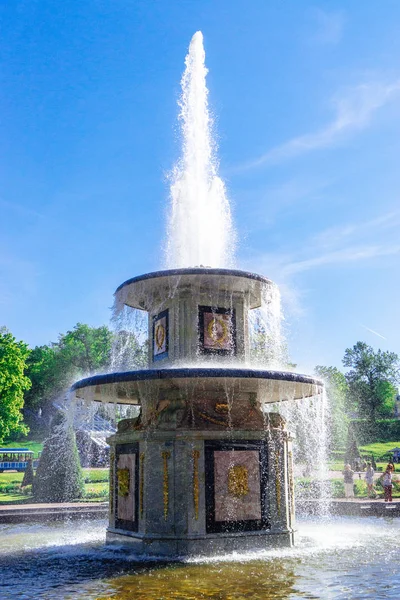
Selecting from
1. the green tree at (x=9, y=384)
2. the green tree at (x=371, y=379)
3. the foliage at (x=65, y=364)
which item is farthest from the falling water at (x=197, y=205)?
the green tree at (x=371, y=379)

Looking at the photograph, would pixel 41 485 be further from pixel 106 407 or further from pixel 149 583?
pixel 149 583

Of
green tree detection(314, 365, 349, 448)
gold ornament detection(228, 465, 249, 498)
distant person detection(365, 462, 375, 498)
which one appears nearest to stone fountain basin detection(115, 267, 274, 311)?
gold ornament detection(228, 465, 249, 498)

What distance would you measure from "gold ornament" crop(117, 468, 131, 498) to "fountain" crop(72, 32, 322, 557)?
2 cm

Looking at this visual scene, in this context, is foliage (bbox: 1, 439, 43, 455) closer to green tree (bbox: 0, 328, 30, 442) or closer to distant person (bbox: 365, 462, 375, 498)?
green tree (bbox: 0, 328, 30, 442)

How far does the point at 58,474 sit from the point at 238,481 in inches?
627

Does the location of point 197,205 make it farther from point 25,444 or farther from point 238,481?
point 25,444

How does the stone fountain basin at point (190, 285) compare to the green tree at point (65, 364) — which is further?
the green tree at point (65, 364)

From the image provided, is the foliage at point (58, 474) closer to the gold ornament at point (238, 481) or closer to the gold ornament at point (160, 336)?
the gold ornament at point (160, 336)

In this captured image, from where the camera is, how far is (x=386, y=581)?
9.72m

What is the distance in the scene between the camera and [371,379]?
10356 cm

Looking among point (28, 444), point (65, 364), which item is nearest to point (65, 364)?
point (65, 364)

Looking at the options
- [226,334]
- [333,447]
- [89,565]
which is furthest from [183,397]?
[333,447]

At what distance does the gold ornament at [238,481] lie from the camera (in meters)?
13.2

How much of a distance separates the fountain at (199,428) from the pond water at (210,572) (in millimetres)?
695
